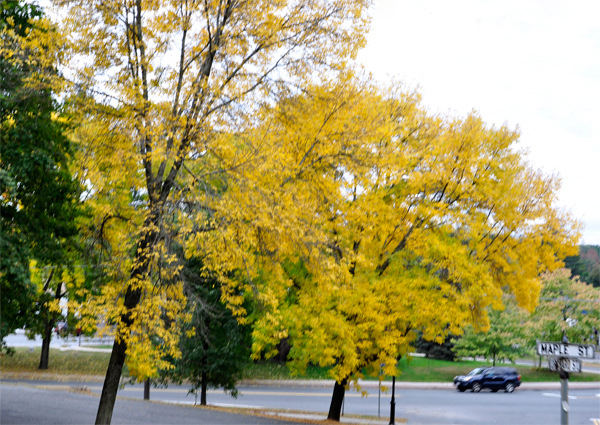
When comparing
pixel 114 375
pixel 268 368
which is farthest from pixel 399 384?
pixel 114 375

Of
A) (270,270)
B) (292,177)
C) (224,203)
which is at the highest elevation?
(292,177)

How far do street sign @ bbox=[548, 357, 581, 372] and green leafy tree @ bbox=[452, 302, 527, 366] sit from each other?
26.9 metres

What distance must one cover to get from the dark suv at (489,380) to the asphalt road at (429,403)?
0.56m

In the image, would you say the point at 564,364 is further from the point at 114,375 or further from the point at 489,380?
the point at 489,380

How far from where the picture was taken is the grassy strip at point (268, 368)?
Answer: 96.3ft

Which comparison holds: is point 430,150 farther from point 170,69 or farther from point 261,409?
point 261,409

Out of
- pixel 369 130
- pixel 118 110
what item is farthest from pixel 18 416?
pixel 369 130

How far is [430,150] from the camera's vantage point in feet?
44.4

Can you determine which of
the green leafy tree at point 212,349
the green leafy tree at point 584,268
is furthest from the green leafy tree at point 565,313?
the green leafy tree at point 584,268

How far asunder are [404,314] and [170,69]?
7.89 metres

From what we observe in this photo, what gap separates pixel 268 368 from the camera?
112 ft

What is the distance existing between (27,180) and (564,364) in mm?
11966

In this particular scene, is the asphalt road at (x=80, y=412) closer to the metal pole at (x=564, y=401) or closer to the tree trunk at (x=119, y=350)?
the tree trunk at (x=119, y=350)

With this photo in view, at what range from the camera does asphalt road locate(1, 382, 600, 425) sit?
69.0ft
